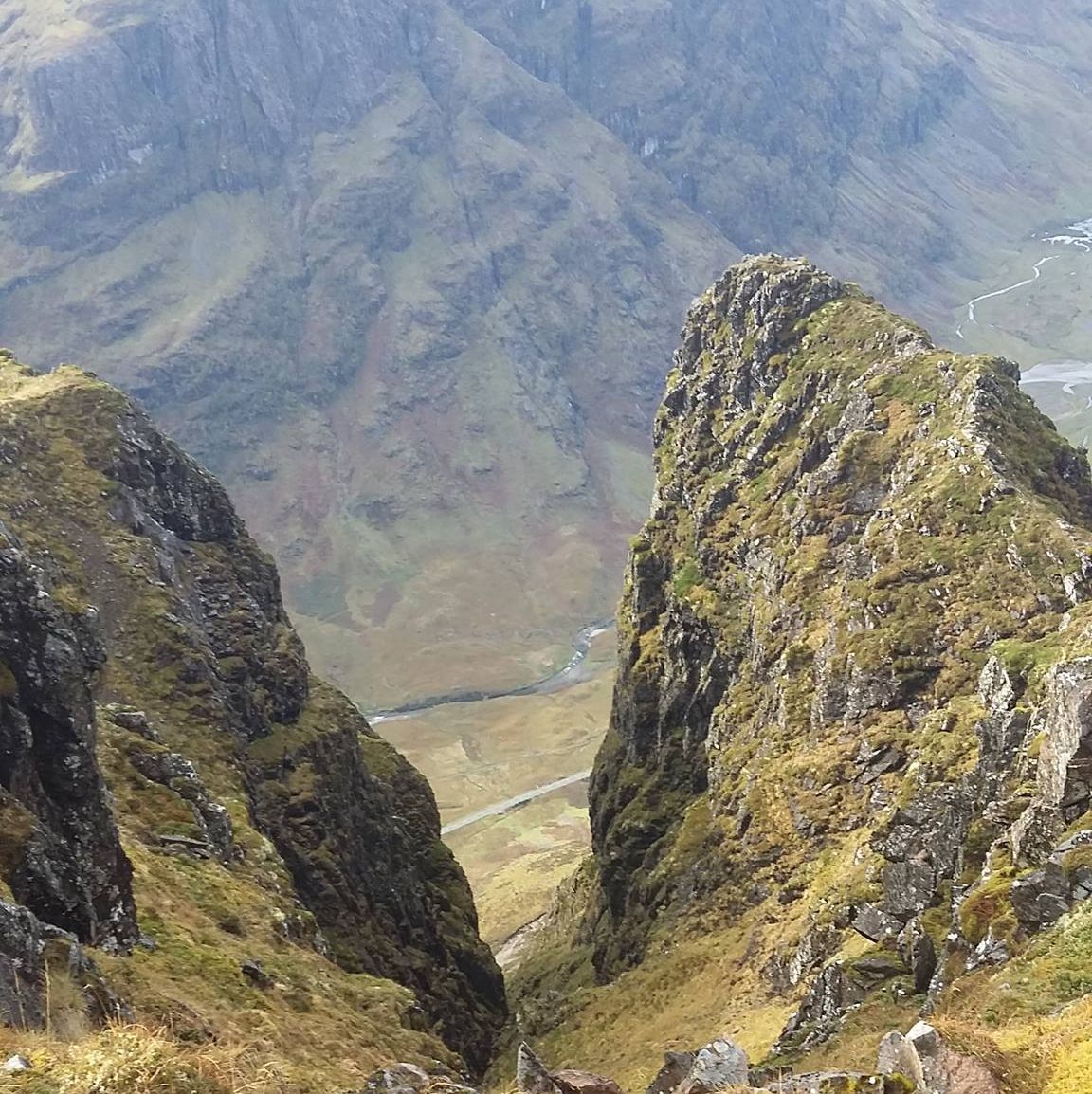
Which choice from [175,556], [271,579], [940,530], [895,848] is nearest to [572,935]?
[271,579]

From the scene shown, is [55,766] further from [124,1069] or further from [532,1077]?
[124,1069]

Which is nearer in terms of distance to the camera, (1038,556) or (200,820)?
(200,820)

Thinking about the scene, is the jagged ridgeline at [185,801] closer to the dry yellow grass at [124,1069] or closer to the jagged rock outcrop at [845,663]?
the dry yellow grass at [124,1069]

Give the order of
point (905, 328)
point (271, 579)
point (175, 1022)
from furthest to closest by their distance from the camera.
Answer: point (271, 579)
point (905, 328)
point (175, 1022)

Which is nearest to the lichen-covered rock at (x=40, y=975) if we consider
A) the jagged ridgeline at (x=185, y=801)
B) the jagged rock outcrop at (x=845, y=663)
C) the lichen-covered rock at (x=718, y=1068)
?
the jagged ridgeline at (x=185, y=801)

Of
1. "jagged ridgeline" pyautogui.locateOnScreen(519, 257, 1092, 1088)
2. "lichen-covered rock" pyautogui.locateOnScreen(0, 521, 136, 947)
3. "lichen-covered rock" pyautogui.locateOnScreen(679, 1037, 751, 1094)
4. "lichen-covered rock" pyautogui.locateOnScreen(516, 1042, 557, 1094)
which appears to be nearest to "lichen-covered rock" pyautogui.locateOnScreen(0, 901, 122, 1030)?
"lichen-covered rock" pyautogui.locateOnScreen(0, 521, 136, 947)

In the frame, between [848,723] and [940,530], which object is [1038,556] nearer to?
[940,530]
